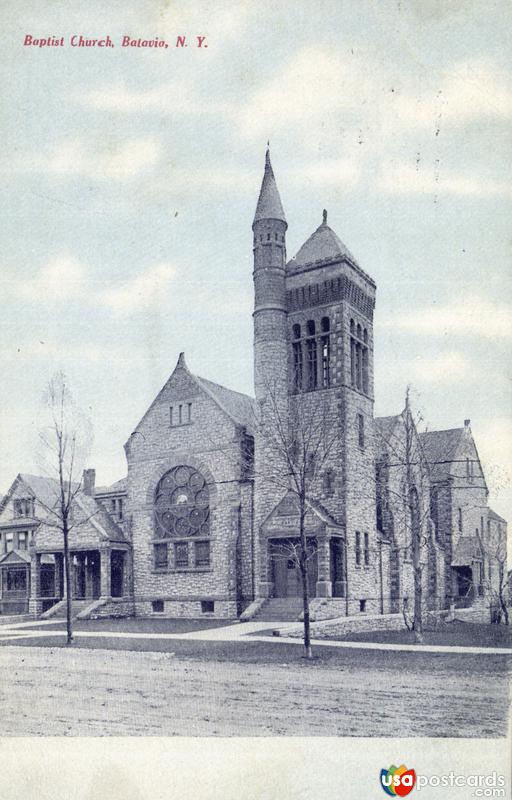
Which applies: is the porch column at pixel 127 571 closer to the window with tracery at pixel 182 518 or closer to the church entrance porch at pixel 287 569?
the window with tracery at pixel 182 518

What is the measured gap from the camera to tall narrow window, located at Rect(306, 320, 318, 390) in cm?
3931

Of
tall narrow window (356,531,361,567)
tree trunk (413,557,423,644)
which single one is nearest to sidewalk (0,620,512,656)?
tree trunk (413,557,423,644)

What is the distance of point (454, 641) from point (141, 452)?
2230cm

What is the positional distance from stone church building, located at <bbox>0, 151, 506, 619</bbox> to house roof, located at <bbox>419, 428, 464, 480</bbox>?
277 inches

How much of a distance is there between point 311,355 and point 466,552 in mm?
19081

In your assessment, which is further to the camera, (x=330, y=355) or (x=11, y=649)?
(x=330, y=355)

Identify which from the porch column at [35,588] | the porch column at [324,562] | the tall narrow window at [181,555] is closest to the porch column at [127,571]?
the tall narrow window at [181,555]

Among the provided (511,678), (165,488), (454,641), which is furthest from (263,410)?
(511,678)

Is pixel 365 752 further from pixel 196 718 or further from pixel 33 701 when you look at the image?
pixel 33 701

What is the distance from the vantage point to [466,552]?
49938 mm

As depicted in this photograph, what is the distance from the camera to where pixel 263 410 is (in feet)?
127

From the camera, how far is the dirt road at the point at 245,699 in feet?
39.4

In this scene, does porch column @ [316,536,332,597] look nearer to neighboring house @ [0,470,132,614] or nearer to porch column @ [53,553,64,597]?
neighboring house @ [0,470,132,614]

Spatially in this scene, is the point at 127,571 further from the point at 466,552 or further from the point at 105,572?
the point at 466,552
